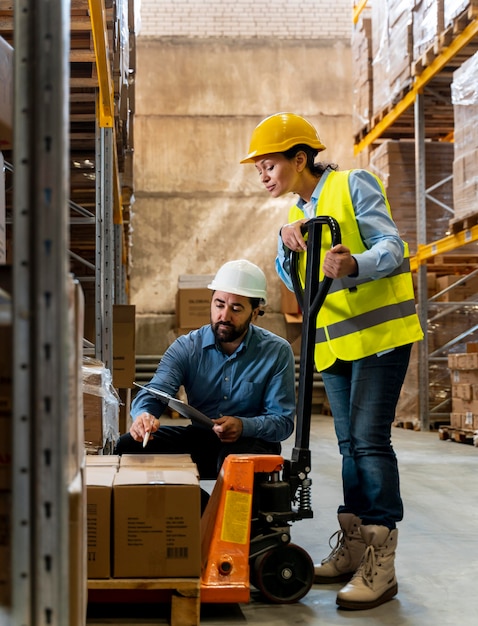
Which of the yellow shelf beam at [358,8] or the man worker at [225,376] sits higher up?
the yellow shelf beam at [358,8]

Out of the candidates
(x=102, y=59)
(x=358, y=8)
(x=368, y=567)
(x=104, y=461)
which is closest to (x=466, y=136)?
(x=102, y=59)

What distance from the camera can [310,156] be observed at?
3.51 meters

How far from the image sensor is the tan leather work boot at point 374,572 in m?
3.15

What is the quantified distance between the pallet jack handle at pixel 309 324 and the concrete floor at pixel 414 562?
561 mm

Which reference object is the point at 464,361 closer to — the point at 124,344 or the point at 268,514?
the point at 124,344

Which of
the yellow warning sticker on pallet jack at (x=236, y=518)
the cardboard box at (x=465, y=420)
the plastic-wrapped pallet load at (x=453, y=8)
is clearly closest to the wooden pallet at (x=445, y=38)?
the plastic-wrapped pallet load at (x=453, y=8)

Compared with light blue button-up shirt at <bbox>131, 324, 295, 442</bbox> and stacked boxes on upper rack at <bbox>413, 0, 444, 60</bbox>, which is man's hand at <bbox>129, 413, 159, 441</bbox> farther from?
stacked boxes on upper rack at <bbox>413, 0, 444, 60</bbox>

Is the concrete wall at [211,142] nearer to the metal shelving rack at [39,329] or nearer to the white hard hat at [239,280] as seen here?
the white hard hat at [239,280]

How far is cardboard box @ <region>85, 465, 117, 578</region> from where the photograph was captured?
2.78 meters

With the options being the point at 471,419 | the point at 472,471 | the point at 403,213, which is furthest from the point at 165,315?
the point at 472,471

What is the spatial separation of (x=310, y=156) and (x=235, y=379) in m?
1.14

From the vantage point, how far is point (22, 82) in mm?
1608

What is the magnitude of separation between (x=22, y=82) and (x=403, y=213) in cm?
935

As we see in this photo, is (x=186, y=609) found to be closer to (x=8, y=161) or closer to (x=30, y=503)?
(x=30, y=503)
